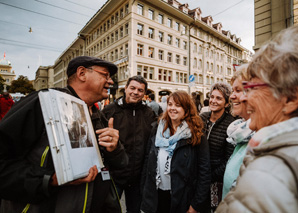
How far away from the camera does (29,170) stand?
1.01 metres

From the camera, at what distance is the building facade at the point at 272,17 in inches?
255

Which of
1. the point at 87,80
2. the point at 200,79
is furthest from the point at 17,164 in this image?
the point at 200,79

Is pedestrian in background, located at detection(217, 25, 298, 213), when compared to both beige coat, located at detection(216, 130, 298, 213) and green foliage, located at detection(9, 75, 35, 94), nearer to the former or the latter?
beige coat, located at detection(216, 130, 298, 213)

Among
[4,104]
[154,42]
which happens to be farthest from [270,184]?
[154,42]

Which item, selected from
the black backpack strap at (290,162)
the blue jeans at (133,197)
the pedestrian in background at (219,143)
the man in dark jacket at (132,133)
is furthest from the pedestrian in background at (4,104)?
the black backpack strap at (290,162)

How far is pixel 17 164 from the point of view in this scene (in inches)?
40.8

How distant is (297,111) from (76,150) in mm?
1167

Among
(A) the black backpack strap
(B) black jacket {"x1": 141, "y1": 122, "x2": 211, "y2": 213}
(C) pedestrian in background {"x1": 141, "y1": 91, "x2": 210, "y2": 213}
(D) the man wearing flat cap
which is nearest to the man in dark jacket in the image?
(C) pedestrian in background {"x1": 141, "y1": 91, "x2": 210, "y2": 213}

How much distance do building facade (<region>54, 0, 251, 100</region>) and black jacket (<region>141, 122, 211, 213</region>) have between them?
52.6 ft

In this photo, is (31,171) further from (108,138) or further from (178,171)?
(178,171)

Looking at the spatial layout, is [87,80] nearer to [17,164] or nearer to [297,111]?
[17,164]

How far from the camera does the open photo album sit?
0.86 m

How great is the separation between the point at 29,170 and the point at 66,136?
36 cm

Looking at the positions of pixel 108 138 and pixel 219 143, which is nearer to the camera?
pixel 108 138
